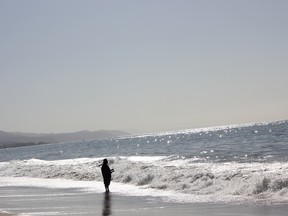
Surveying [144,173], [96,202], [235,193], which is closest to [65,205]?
[96,202]

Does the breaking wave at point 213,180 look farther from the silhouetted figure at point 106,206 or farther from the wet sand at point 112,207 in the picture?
the silhouetted figure at point 106,206

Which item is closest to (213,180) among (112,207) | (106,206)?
(106,206)

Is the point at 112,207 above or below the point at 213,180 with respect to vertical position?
below

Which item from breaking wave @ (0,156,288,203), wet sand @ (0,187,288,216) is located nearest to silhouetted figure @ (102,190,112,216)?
wet sand @ (0,187,288,216)

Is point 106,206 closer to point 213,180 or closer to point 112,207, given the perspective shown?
point 112,207

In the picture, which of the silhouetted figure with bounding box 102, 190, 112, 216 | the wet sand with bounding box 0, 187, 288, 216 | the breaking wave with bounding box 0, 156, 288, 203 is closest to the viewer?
the wet sand with bounding box 0, 187, 288, 216

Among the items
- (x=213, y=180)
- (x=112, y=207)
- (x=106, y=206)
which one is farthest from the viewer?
(x=213, y=180)

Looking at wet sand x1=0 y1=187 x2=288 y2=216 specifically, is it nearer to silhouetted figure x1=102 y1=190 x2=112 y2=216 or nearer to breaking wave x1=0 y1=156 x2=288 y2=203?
silhouetted figure x1=102 y1=190 x2=112 y2=216

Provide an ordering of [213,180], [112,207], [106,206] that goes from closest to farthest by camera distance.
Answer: [112,207]
[106,206]
[213,180]

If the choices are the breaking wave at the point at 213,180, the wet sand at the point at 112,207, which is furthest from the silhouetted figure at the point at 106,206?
the breaking wave at the point at 213,180

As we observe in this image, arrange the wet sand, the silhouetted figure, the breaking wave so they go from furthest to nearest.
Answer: the breaking wave → the silhouetted figure → the wet sand

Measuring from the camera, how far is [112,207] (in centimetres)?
1727

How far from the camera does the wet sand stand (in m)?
15.1

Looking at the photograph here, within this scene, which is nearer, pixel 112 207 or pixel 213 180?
pixel 112 207
